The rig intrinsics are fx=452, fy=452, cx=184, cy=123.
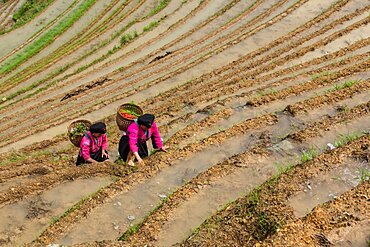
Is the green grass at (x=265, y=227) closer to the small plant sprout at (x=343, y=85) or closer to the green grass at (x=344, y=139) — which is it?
the green grass at (x=344, y=139)

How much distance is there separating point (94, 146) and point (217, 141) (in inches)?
108

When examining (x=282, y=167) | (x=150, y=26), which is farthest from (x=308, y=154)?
(x=150, y=26)

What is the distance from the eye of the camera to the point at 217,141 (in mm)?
10242

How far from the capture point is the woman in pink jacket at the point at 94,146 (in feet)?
31.5

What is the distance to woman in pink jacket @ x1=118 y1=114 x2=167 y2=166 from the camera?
30.5ft

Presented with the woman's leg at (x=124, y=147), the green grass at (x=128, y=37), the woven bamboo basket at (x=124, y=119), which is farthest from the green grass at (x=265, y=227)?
the green grass at (x=128, y=37)

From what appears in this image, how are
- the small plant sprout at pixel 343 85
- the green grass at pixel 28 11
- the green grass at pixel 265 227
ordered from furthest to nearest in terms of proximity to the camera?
the green grass at pixel 28 11, the small plant sprout at pixel 343 85, the green grass at pixel 265 227

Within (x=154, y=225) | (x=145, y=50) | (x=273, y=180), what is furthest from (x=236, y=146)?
(x=145, y=50)

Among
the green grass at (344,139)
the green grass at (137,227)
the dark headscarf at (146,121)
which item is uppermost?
the dark headscarf at (146,121)

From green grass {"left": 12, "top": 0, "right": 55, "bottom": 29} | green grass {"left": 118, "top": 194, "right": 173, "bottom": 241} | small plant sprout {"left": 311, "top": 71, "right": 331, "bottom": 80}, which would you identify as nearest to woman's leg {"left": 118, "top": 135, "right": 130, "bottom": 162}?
green grass {"left": 118, "top": 194, "right": 173, "bottom": 241}

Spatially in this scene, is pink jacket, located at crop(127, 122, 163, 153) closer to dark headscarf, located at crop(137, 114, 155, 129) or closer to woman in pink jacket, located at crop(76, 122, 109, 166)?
dark headscarf, located at crop(137, 114, 155, 129)

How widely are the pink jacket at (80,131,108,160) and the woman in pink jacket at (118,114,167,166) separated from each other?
1.47ft

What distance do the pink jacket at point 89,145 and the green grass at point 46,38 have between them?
2191cm

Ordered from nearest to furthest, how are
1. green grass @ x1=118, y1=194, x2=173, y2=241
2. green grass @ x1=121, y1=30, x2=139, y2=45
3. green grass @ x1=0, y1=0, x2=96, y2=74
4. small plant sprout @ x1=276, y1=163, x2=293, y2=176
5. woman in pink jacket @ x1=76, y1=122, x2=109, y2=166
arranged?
green grass @ x1=118, y1=194, x2=173, y2=241 < small plant sprout @ x1=276, y1=163, x2=293, y2=176 < woman in pink jacket @ x1=76, y1=122, x2=109, y2=166 < green grass @ x1=121, y1=30, x2=139, y2=45 < green grass @ x1=0, y1=0, x2=96, y2=74
